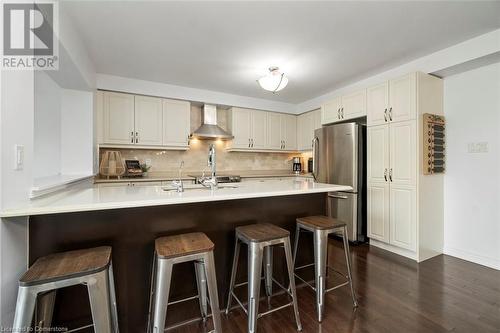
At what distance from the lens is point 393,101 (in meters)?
2.78

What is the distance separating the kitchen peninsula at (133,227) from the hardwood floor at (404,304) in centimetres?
35

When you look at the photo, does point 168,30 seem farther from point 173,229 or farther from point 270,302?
point 270,302

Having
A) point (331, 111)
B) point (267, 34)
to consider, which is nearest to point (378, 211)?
point (331, 111)

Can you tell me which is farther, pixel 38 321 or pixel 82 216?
pixel 82 216

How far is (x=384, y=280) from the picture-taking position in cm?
216

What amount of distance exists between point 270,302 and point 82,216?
1505 millimetres

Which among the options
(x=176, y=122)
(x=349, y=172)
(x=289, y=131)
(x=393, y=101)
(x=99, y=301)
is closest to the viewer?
(x=99, y=301)

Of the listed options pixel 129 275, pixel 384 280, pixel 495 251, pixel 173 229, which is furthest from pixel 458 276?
pixel 129 275

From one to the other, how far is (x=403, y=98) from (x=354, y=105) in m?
0.66

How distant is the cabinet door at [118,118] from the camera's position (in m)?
3.28

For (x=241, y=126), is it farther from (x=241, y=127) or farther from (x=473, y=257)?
(x=473, y=257)

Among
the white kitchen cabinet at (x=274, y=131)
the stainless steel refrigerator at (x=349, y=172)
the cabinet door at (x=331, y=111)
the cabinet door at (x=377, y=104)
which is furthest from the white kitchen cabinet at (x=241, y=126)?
the cabinet door at (x=377, y=104)

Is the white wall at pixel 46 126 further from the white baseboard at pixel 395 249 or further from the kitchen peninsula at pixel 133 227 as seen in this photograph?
the white baseboard at pixel 395 249

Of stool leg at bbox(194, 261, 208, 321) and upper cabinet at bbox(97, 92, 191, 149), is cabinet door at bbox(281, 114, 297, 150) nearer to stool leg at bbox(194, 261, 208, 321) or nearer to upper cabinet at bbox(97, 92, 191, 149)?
upper cabinet at bbox(97, 92, 191, 149)
